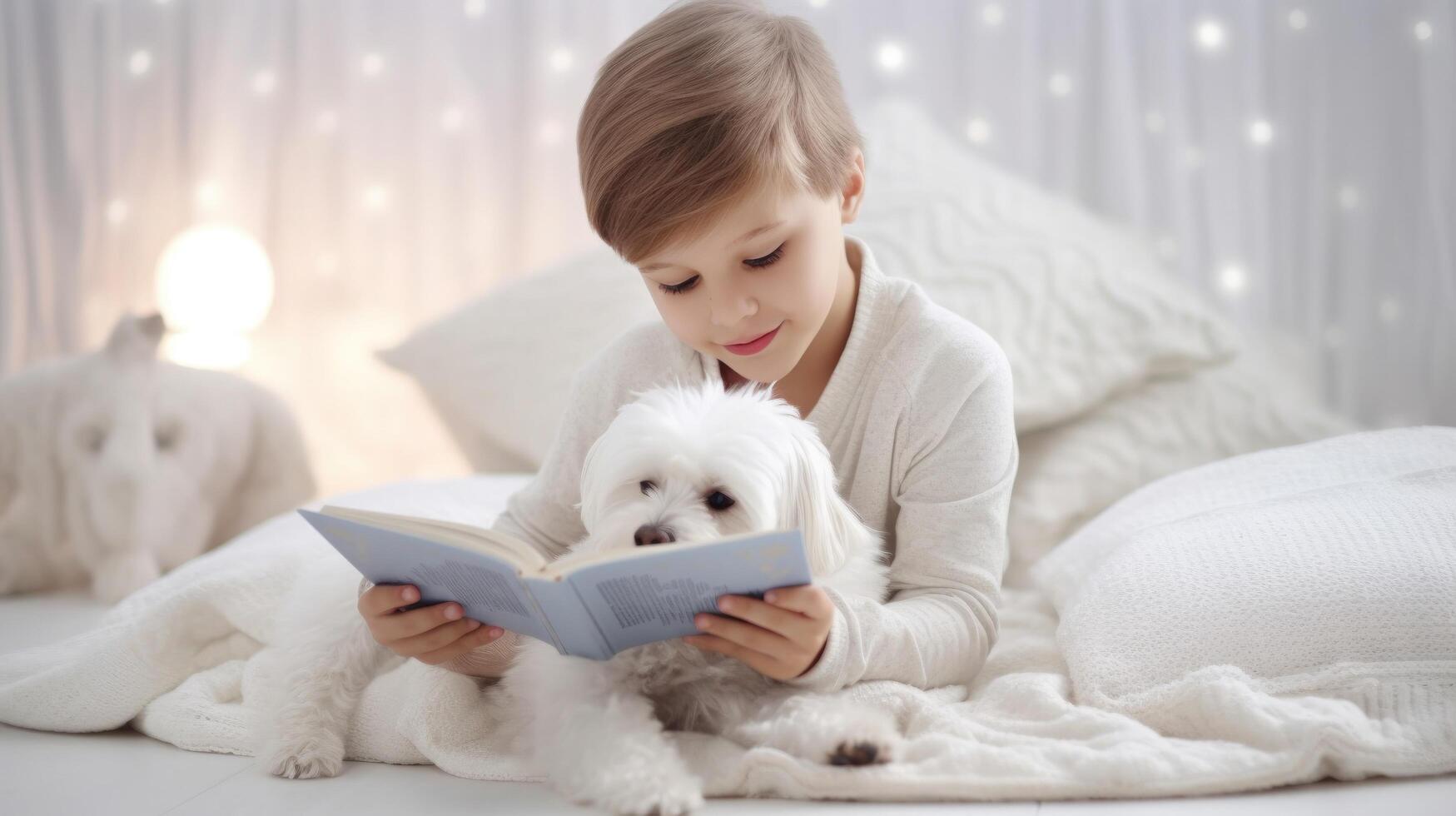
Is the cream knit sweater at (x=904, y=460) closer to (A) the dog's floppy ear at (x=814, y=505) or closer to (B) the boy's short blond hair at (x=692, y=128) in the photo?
(A) the dog's floppy ear at (x=814, y=505)

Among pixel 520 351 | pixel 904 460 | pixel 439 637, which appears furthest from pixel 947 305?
pixel 439 637

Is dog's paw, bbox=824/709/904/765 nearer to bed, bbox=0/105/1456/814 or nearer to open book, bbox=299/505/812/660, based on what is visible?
bed, bbox=0/105/1456/814

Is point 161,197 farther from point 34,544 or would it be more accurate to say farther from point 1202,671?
point 1202,671

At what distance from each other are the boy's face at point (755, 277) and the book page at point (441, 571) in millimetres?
501

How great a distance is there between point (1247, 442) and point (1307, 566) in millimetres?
1001

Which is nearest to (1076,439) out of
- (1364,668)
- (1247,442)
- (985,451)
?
(1247,442)

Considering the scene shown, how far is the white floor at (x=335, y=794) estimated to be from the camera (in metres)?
1.30

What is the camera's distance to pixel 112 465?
2.73 m

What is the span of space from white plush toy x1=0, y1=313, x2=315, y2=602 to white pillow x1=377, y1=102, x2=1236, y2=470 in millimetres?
537

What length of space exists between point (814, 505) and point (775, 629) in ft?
0.66

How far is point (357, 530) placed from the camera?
1373 millimetres

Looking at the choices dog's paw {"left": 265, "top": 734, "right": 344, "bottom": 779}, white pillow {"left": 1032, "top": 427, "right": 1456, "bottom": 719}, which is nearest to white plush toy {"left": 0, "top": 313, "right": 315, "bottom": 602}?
dog's paw {"left": 265, "top": 734, "right": 344, "bottom": 779}

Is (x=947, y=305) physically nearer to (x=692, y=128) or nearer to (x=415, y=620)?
(x=692, y=128)

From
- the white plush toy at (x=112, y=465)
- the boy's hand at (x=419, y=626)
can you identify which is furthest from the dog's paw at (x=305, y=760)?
the white plush toy at (x=112, y=465)
